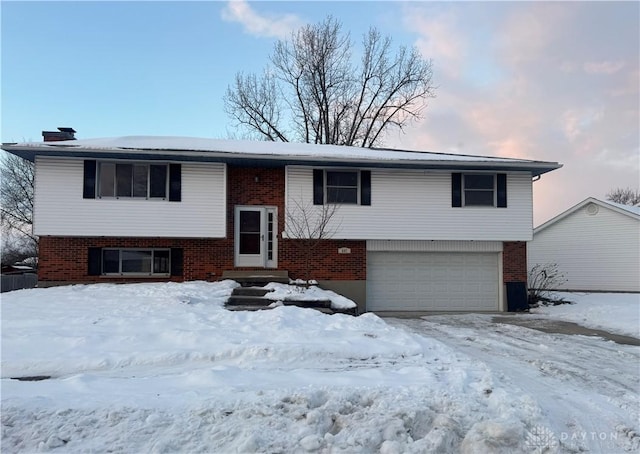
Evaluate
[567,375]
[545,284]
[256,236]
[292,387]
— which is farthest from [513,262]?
[292,387]

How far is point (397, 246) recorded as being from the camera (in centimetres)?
1402

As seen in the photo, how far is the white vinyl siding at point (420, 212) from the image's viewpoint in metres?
13.6

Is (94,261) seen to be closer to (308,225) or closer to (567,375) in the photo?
(308,225)

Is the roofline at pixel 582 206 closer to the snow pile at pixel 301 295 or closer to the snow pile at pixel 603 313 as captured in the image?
the snow pile at pixel 603 313

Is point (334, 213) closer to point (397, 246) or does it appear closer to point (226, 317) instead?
point (397, 246)

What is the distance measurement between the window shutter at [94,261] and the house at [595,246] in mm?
19825

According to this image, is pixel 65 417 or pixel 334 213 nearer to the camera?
pixel 65 417

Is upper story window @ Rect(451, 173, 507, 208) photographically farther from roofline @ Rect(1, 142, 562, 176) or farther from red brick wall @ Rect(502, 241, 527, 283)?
red brick wall @ Rect(502, 241, 527, 283)

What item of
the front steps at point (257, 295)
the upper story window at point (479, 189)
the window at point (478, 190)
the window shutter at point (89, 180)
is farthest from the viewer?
the window at point (478, 190)

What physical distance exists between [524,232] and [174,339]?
39.1ft

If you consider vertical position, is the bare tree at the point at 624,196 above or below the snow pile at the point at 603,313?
above

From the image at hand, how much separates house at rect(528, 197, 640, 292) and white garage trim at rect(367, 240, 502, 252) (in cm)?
887

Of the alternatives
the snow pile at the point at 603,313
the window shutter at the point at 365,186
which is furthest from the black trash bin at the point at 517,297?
the window shutter at the point at 365,186

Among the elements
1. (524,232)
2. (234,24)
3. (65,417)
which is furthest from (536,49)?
(65,417)
